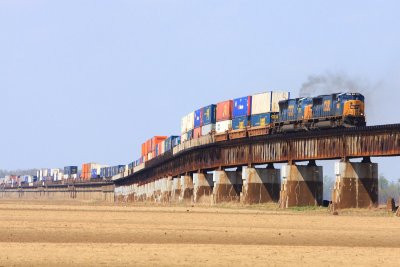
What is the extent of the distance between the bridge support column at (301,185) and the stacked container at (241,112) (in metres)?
12.7

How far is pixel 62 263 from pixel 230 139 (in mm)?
70822

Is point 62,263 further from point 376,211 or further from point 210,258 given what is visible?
point 376,211

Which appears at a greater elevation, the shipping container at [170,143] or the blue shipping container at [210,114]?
the blue shipping container at [210,114]

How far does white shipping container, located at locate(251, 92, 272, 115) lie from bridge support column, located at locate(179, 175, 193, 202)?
2627 centimetres

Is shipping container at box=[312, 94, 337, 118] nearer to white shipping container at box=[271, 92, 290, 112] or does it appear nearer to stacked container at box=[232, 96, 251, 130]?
A: white shipping container at box=[271, 92, 290, 112]

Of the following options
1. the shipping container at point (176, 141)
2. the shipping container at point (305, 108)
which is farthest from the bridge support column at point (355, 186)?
the shipping container at point (176, 141)

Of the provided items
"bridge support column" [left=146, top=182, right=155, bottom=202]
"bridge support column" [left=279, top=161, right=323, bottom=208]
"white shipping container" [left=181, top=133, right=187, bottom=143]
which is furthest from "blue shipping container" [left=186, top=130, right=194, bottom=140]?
"bridge support column" [left=279, top=161, right=323, bottom=208]

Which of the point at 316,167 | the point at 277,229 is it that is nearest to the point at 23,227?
the point at 277,229

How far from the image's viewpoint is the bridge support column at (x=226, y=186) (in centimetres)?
9788

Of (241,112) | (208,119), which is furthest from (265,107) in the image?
(208,119)

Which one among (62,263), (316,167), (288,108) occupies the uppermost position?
(288,108)

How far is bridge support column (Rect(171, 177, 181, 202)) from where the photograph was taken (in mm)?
122062

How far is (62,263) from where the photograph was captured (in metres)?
24.6

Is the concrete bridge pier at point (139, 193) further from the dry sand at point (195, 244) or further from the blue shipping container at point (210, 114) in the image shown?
the dry sand at point (195, 244)
